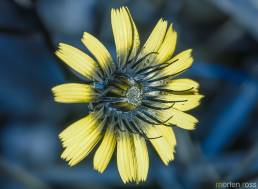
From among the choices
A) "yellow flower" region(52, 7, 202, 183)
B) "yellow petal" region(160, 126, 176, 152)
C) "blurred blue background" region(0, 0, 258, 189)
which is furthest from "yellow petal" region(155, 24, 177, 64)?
Answer: "blurred blue background" region(0, 0, 258, 189)

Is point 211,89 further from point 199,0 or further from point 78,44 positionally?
point 78,44

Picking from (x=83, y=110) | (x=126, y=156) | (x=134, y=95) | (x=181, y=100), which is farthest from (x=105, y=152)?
(x=83, y=110)

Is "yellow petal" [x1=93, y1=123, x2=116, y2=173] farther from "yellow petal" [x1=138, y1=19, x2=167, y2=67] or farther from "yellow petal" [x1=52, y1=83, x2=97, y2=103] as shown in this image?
"yellow petal" [x1=138, y1=19, x2=167, y2=67]

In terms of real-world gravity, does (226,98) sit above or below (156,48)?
below

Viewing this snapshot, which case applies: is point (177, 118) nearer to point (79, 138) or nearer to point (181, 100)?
point (181, 100)

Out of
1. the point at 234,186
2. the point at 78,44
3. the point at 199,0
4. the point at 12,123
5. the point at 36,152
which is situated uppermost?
the point at 199,0

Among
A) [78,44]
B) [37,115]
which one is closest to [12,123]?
[37,115]
